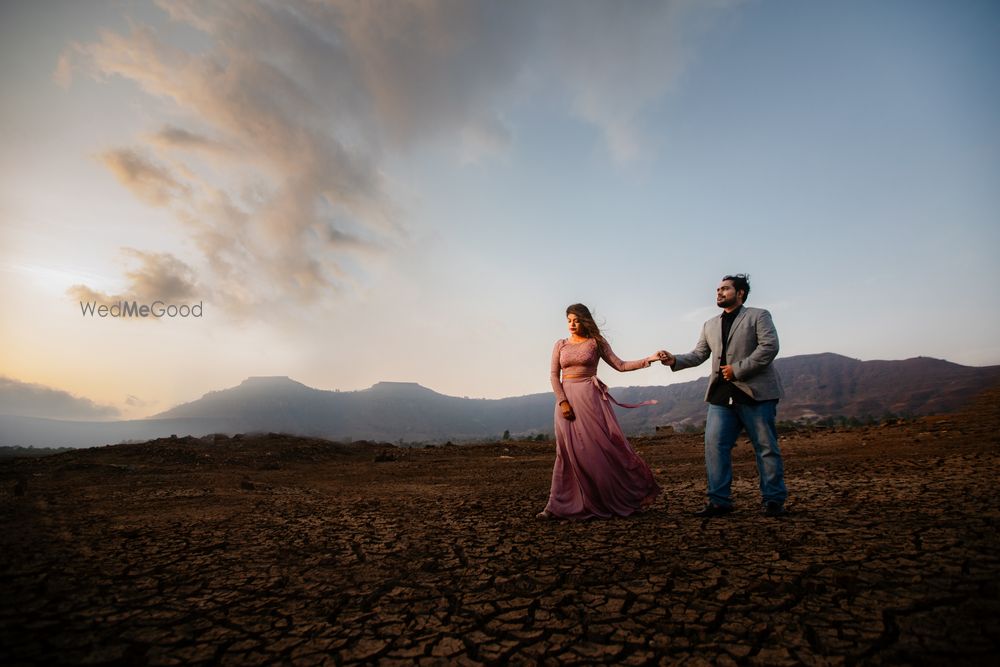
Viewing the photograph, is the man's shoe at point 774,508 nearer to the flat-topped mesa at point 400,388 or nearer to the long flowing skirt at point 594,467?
the long flowing skirt at point 594,467

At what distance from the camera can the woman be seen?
161 inches

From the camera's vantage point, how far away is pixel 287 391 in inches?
5231

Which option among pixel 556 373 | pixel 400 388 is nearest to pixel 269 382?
pixel 400 388

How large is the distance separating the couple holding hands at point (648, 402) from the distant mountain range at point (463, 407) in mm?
→ 43086

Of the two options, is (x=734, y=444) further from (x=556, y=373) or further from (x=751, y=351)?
(x=556, y=373)

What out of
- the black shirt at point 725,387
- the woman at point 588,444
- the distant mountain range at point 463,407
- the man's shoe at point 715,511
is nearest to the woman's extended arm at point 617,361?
the woman at point 588,444

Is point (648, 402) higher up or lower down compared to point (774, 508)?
higher up

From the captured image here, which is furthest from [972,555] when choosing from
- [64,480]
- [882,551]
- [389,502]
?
[64,480]

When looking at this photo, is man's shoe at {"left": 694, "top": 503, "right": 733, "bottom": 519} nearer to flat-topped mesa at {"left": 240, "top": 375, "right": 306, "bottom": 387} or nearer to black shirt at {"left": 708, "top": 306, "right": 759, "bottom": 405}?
black shirt at {"left": 708, "top": 306, "right": 759, "bottom": 405}

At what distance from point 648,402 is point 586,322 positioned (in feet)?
3.24

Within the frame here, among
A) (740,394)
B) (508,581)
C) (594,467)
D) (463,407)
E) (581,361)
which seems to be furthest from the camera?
(463,407)

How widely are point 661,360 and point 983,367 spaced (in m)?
87.5

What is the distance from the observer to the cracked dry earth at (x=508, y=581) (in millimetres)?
1777

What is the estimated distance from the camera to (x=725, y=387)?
3967mm
